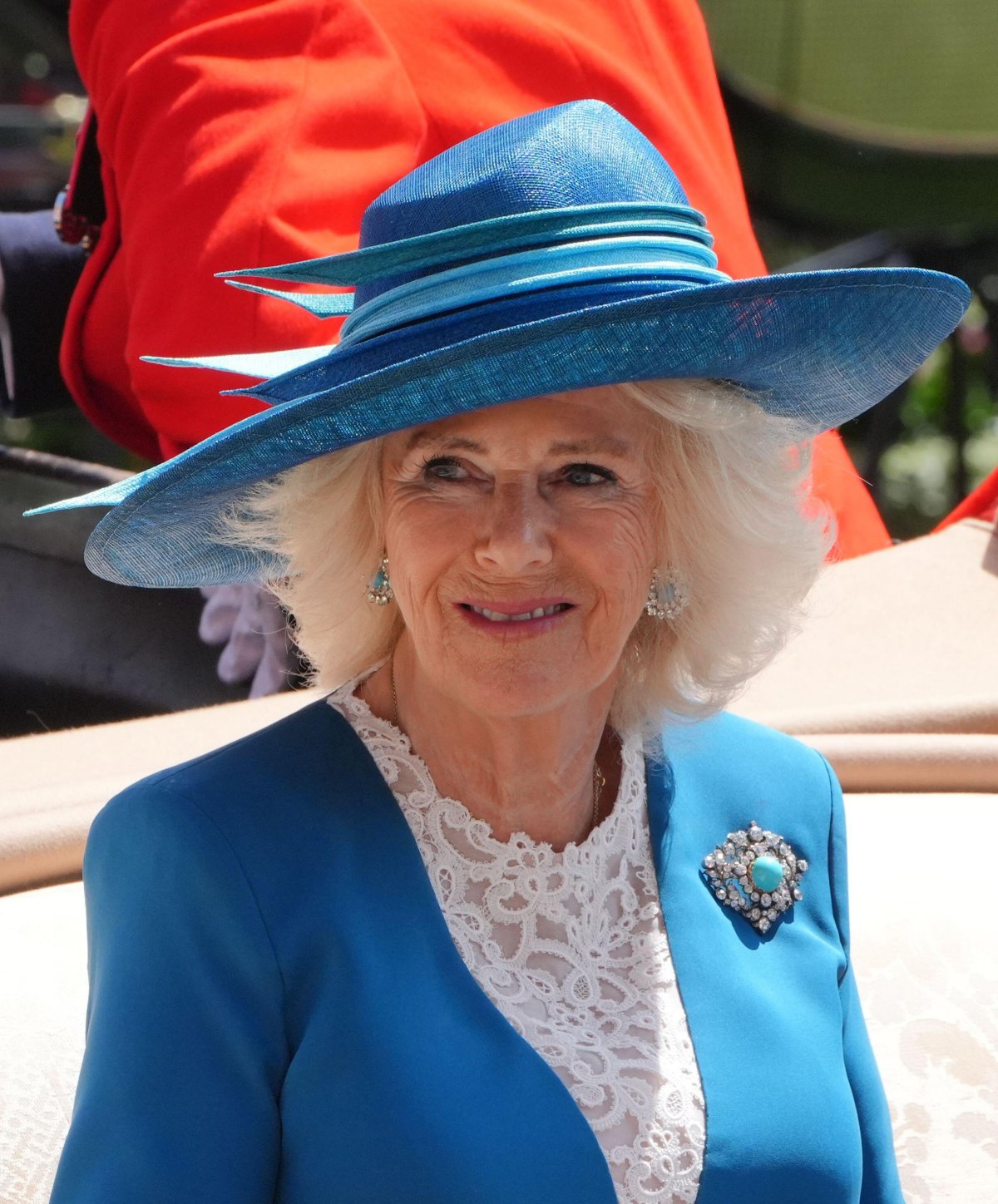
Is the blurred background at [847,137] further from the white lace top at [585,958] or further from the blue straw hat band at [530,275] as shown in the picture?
the white lace top at [585,958]

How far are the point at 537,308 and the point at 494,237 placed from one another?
8 cm

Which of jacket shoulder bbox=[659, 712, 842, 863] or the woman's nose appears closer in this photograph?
the woman's nose

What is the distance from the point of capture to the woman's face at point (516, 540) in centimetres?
A: 150

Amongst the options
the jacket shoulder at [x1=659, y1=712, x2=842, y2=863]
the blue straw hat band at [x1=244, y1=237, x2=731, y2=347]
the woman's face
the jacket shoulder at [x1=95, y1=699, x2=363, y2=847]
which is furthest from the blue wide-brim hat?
the jacket shoulder at [x1=659, y1=712, x2=842, y2=863]

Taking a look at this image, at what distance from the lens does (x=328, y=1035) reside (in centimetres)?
139

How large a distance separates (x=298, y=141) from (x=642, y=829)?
1.39 m

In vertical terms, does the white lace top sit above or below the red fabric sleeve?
above

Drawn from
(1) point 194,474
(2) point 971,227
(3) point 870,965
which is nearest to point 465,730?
(1) point 194,474

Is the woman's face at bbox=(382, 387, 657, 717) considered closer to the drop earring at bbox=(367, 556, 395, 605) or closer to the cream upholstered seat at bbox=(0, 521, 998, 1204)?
the drop earring at bbox=(367, 556, 395, 605)

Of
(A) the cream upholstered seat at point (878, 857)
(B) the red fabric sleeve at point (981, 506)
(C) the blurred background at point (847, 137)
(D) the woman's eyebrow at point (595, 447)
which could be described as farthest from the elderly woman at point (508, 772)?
(C) the blurred background at point (847, 137)

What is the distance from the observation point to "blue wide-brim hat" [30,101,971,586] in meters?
1.33

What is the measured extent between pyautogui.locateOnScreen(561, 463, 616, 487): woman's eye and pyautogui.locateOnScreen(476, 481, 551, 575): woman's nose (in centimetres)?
4

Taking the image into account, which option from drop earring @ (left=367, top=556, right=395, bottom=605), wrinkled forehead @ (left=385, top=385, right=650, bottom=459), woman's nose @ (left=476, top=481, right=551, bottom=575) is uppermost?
wrinkled forehead @ (left=385, top=385, right=650, bottom=459)

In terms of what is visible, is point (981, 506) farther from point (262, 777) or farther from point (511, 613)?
point (262, 777)
